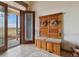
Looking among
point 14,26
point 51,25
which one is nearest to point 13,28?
point 14,26

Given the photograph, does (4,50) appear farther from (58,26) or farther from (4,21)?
(58,26)

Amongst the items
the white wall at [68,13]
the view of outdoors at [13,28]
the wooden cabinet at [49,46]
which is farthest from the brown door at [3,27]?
the wooden cabinet at [49,46]

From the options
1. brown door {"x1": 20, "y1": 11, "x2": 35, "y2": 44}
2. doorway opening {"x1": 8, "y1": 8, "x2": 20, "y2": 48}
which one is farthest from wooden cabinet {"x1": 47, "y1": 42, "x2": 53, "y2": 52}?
doorway opening {"x1": 8, "y1": 8, "x2": 20, "y2": 48}

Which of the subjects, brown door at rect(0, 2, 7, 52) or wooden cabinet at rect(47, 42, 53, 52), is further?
brown door at rect(0, 2, 7, 52)

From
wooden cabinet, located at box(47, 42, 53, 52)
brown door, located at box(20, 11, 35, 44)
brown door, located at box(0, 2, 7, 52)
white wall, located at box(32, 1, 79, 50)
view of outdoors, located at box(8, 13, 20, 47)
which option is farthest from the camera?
brown door, located at box(0, 2, 7, 52)

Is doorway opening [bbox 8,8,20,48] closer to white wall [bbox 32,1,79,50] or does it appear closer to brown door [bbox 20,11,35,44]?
brown door [bbox 20,11,35,44]

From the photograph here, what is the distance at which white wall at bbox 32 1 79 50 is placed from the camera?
3383 mm

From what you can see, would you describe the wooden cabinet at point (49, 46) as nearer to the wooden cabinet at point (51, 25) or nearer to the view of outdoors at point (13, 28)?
the wooden cabinet at point (51, 25)

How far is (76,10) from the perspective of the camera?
3.39m

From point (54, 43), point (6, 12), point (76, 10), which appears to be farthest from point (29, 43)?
point (76, 10)

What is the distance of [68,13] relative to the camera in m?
3.56

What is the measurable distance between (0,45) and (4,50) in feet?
0.70

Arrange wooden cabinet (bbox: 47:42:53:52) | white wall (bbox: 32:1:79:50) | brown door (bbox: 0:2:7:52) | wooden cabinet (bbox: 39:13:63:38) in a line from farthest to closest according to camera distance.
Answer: brown door (bbox: 0:2:7:52) → wooden cabinet (bbox: 47:42:53:52) → wooden cabinet (bbox: 39:13:63:38) → white wall (bbox: 32:1:79:50)

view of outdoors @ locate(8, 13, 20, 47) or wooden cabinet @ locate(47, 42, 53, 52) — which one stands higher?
view of outdoors @ locate(8, 13, 20, 47)
